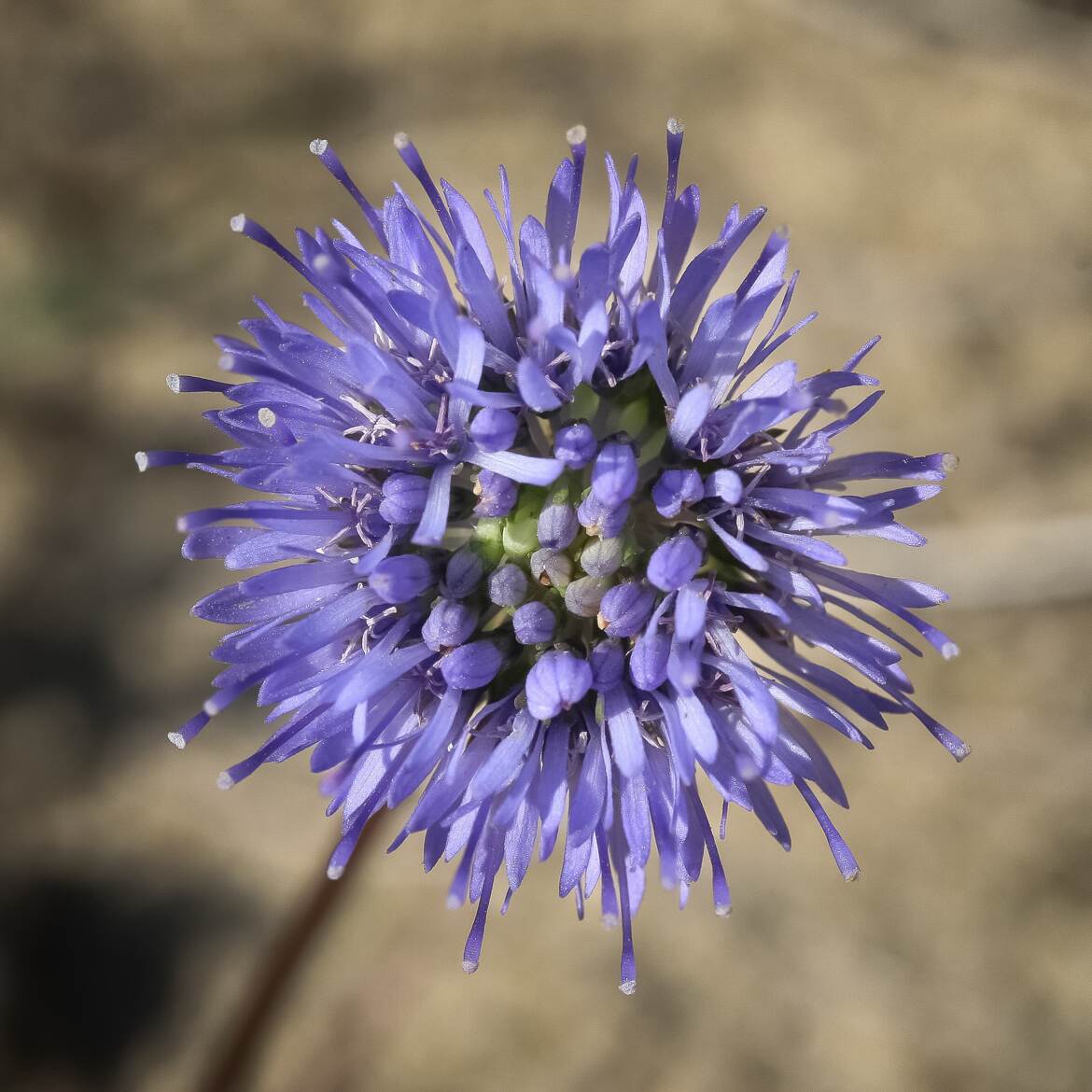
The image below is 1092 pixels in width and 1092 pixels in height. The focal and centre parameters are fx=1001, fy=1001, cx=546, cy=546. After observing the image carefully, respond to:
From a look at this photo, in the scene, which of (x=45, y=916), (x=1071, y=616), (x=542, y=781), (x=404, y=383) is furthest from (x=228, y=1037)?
(x=1071, y=616)

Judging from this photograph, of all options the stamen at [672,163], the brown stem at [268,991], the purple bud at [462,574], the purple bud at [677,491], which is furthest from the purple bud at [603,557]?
the brown stem at [268,991]

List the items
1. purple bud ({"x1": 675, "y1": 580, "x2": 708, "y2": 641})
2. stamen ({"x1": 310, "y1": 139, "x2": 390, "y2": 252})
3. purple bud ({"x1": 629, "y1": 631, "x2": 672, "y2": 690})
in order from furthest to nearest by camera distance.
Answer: stamen ({"x1": 310, "y1": 139, "x2": 390, "y2": 252}) → purple bud ({"x1": 629, "y1": 631, "x2": 672, "y2": 690}) → purple bud ({"x1": 675, "y1": 580, "x2": 708, "y2": 641})

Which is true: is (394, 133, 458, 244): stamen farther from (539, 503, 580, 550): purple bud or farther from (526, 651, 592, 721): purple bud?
(526, 651, 592, 721): purple bud

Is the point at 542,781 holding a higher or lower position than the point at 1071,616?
higher

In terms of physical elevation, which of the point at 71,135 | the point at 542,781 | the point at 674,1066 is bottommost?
the point at 674,1066

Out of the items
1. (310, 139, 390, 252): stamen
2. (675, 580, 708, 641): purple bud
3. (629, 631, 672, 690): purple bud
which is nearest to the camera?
(675, 580, 708, 641): purple bud

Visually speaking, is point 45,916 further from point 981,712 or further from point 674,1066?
point 981,712

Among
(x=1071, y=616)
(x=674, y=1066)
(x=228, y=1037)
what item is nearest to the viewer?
(x=228, y=1037)

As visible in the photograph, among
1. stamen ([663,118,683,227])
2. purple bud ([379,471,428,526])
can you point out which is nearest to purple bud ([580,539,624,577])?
purple bud ([379,471,428,526])
